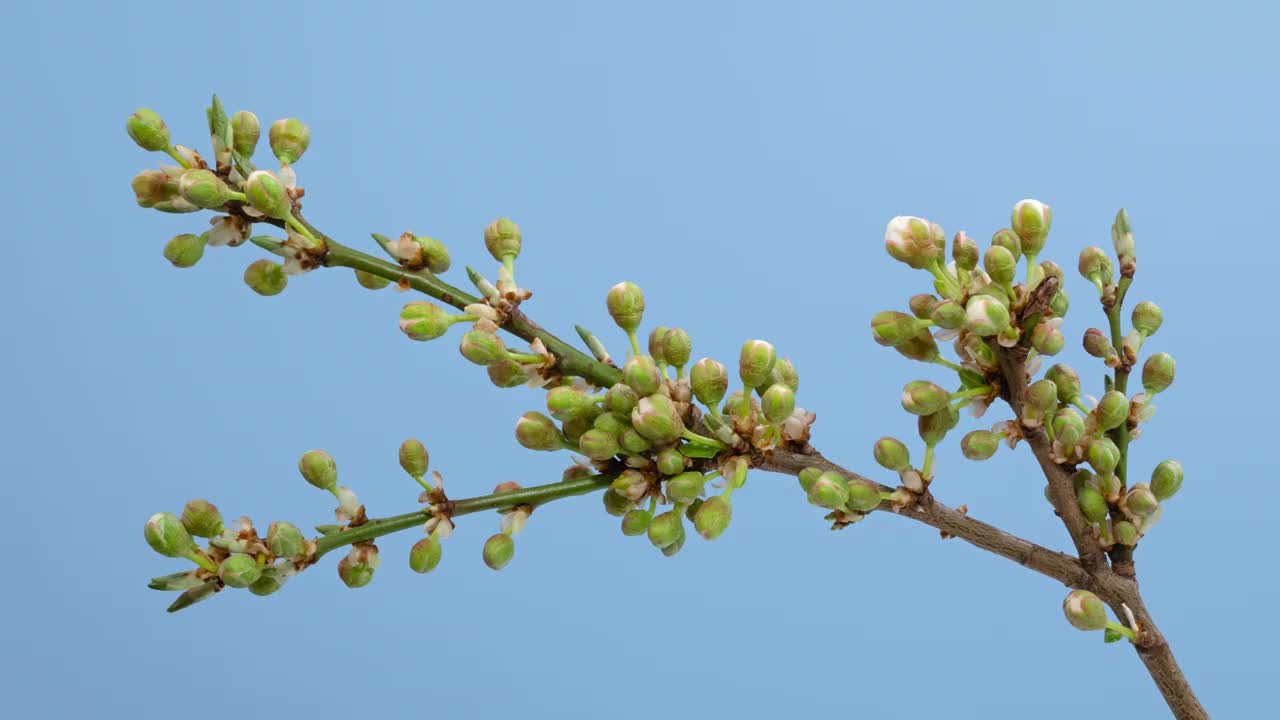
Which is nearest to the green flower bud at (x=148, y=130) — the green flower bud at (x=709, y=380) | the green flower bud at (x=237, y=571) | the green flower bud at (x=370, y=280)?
the green flower bud at (x=370, y=280)

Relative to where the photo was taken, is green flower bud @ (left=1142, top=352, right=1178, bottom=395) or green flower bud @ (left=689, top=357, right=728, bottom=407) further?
green flower bud @ (left=1142, top=352, right=1178, bottom=395)

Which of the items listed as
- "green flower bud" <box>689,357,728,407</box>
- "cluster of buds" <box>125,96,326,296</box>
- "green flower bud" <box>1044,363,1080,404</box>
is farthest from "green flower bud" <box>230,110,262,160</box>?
"green flower bud" <box>1044,363,1080,404</box>

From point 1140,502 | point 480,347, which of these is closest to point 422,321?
point 480,347

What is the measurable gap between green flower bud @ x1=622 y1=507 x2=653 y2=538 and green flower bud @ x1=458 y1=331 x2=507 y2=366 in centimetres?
14

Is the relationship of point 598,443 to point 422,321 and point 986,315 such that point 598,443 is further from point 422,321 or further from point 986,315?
point 986,315

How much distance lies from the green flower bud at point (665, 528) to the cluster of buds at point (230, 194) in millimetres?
269

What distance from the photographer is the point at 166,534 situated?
0.77 meters

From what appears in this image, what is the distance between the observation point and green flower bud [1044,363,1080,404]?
2.96 ft

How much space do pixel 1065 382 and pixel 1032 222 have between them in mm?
136

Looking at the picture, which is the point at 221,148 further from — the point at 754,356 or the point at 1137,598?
the point at 1137,598

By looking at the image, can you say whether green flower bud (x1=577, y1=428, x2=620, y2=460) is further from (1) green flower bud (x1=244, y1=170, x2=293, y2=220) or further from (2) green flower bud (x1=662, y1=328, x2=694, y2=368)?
(1) green flower bud (x1=244, y1=170, x2=293, y2=220)

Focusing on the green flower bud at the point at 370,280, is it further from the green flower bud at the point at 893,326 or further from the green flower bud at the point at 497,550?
the green flower bud at the point at 893,326

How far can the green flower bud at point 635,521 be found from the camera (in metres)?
0.86

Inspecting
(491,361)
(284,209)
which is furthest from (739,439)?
(284,209)
